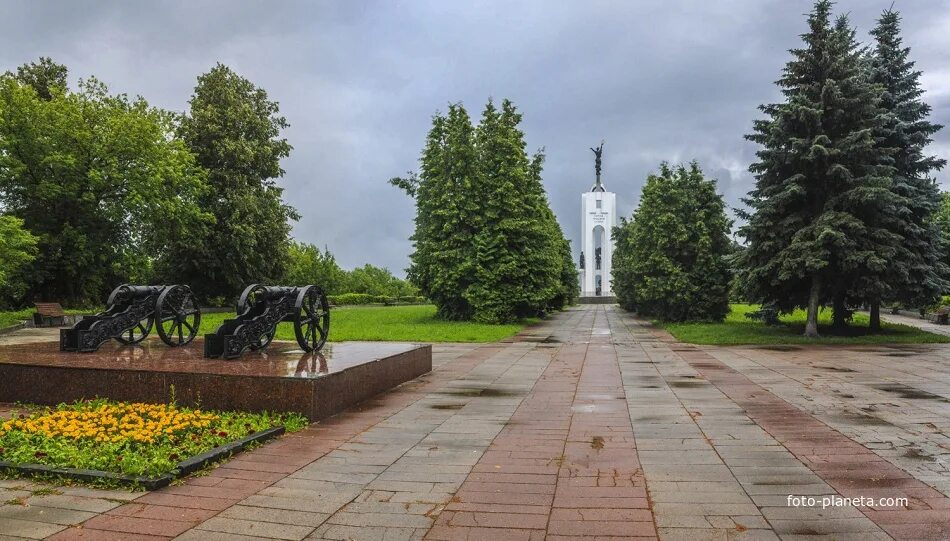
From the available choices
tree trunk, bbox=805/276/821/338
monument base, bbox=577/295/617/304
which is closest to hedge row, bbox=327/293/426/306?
monument base, bbox=577/295/617/304

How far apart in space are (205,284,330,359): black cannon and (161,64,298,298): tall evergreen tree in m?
26.9

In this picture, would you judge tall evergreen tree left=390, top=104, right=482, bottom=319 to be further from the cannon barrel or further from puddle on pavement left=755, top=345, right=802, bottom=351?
the cannon barrel

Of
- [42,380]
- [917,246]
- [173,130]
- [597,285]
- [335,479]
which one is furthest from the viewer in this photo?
[597,285]

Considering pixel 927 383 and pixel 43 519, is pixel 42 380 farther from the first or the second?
pixel 927 383

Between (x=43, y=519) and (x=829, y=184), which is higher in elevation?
(x=829, y=184)

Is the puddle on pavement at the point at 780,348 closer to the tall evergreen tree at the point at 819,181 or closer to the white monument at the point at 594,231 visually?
the tall evergreen tree at the point at 819,181

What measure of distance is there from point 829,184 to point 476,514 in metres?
19.5

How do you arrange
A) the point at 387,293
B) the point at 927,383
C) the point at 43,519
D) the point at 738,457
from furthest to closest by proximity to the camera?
the point at 387,293, the point at 927,383, the point at 738,457, the point at 43,519

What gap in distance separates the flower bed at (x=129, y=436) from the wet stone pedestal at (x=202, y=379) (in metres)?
0.24

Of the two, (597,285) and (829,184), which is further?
(597,285)

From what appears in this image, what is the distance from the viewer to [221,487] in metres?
4.74

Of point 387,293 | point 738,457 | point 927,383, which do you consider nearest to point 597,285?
point 387,293

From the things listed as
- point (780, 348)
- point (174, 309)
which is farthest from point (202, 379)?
point (780, 348)

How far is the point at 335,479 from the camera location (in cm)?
501
